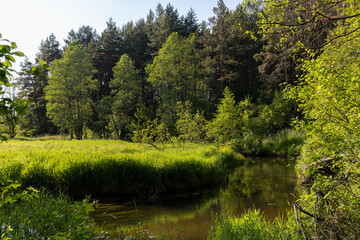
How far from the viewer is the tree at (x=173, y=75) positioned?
116 feet

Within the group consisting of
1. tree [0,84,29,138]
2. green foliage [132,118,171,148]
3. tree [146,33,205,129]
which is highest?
tree [146,33,205,129]

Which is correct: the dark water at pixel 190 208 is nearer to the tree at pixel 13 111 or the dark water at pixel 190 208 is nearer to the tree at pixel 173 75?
the tree at pixel 13 111

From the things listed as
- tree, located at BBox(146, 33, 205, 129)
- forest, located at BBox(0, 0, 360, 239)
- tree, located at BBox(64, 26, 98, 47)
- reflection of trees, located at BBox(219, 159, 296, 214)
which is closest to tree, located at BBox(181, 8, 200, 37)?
forest, located at BBox(0, 0, 360, 239)

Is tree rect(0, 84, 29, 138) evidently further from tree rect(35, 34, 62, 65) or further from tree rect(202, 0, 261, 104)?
tree rect(35, 34, 62, 65)

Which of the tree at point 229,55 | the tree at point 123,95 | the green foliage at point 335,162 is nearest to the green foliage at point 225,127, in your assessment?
the tree at point 229,55

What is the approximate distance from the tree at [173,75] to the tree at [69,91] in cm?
1100

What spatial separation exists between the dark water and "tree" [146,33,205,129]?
23.8m

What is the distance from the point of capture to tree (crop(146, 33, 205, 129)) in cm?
3531

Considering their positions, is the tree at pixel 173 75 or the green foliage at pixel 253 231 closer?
the green foliage at pixel 253 231

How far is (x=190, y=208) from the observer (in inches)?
327

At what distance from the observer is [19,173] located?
25.3 feet

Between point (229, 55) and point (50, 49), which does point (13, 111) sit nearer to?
point (229, 55)

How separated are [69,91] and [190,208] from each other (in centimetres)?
3381

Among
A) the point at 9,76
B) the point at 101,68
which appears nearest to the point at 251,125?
the point at 9,76
